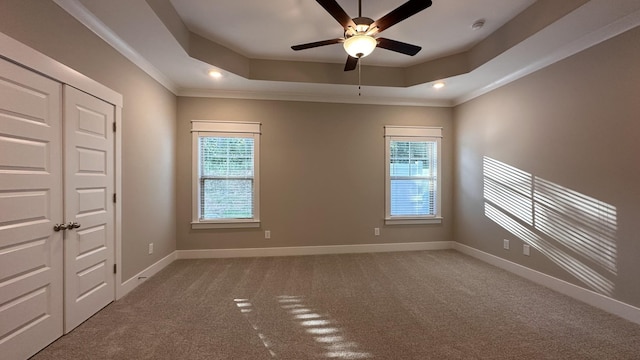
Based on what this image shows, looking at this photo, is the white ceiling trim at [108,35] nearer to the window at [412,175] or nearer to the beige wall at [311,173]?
the beige wall at [311,173]

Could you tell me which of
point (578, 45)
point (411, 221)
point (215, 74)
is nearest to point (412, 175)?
point (411, 221)

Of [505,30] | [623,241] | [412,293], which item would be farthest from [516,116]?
[412,293]

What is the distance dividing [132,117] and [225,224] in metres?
1.97

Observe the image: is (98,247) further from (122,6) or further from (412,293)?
(412,293)

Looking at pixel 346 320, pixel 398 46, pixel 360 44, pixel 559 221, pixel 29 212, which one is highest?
pixel 398 46

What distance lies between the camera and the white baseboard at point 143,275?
9.25 ft

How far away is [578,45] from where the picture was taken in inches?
105

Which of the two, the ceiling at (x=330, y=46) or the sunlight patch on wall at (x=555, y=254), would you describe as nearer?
the ceiling at (x=330, y=46)

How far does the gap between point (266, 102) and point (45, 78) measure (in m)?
2.68

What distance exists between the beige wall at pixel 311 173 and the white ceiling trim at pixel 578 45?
55.0 inches

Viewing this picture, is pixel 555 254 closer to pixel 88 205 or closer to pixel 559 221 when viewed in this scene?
pixel 559 221

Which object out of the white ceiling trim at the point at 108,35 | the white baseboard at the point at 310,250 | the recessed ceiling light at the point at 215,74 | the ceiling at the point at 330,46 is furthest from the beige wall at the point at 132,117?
the recessed ceiling light at the point at 215,74

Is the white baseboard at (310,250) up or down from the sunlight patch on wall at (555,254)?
down

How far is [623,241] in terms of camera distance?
242cm
